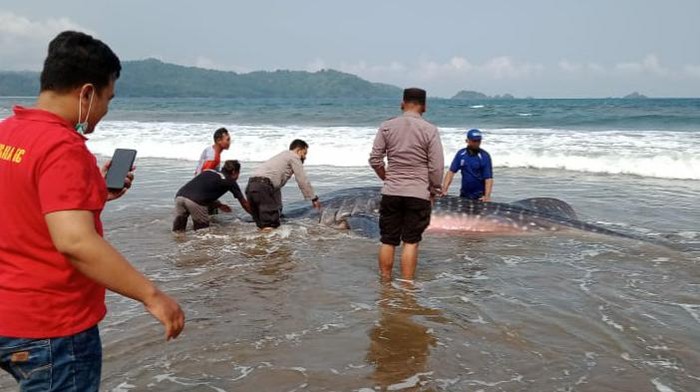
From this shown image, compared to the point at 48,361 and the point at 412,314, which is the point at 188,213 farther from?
the point at 48,361

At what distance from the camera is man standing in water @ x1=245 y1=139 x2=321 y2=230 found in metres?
8.62

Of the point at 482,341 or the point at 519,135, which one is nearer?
the point at 482,341

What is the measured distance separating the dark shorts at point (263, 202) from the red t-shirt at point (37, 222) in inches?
256

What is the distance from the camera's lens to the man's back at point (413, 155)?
6.02 m

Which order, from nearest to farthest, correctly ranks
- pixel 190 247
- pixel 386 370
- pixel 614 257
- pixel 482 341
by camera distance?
pixel 386 370 → pixel 482 341 → pixel 614 257 → pixel 190 247

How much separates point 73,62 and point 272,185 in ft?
21.7

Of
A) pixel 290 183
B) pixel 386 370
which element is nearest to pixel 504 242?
pixel 386 370

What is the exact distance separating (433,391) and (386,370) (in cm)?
39

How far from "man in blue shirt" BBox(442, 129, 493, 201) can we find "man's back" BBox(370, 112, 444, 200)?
3.13 metres

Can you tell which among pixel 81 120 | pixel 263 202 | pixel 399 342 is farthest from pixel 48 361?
pixel 263 202

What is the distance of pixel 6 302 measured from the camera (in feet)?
6.77

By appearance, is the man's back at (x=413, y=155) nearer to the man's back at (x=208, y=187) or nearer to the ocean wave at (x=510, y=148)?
the man's back at (x=208, y=187)

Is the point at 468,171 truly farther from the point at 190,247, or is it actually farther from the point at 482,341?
the point at 482,341

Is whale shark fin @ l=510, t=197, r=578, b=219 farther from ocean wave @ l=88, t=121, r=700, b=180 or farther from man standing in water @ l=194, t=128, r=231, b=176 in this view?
ocean wave @ l=88, t=121, r=700, b=180
